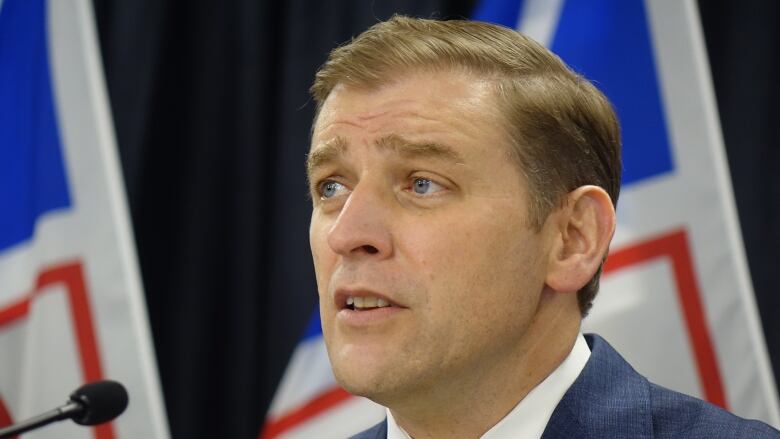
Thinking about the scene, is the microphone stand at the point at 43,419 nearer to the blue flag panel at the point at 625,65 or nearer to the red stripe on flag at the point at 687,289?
the red stripe on flag at the point at 687,289

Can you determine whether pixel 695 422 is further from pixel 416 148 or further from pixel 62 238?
pixel 62 238

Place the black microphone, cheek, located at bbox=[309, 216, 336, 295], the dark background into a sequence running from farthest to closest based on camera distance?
the dark background
the black microphone
cheek, located at bbox=[309, 216, 336, 295]

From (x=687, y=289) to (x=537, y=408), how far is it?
1285 mm

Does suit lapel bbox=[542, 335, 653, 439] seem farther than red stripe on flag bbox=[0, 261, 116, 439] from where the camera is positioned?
No

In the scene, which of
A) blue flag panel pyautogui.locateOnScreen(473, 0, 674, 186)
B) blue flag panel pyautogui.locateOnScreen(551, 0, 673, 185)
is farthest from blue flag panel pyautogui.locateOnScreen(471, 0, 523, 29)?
blue flag panel pyautogui.locateOnScreen(551, 0, 673, 185)

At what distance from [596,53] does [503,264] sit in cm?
150

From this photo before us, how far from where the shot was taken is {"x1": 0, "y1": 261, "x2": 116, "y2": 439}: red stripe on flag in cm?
298

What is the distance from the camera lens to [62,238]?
3.04m

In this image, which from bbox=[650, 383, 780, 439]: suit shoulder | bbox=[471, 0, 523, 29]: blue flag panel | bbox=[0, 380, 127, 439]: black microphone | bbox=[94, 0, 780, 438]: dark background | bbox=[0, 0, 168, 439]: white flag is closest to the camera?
bbox=[650, 383, 780, 439]: suit shoulder

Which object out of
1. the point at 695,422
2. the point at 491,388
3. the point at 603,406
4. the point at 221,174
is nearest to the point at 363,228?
the point at 491,388

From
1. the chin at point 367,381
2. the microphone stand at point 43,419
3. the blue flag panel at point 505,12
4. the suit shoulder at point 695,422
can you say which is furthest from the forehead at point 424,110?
the blue flag panel at point 505,12

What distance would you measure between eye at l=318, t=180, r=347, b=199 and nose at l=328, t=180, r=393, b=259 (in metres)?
0.10

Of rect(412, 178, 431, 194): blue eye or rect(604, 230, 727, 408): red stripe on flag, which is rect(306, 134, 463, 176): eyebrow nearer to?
rect(412, 178, 431, 194): blue eye

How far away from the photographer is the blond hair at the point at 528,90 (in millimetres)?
1728
